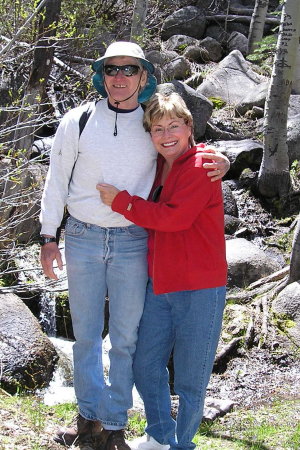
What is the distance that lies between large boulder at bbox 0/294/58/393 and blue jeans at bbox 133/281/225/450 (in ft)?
10.4

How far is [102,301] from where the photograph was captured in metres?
3.67

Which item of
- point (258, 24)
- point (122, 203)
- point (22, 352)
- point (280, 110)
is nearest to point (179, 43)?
point (258, 24)

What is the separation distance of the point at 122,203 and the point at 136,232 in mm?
252

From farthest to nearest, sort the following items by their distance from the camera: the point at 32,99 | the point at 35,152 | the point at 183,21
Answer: the point at 183,21
the point at 35,152
the point at 32,99

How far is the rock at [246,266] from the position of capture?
815 cm

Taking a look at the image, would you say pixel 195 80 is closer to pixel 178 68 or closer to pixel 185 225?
pixel 178 68

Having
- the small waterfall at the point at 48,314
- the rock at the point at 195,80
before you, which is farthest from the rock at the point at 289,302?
the rock at the point at 195,80

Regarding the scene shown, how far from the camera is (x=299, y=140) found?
11852 mm

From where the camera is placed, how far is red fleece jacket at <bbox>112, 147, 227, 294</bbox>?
3.38 meters

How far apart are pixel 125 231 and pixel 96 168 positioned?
14.4 inches

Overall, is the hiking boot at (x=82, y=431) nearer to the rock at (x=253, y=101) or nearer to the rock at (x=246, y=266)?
the rock at (x=246, y=266)

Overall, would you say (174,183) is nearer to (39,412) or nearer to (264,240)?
(39,412)

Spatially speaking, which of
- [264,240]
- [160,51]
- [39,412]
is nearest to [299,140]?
[264,240]

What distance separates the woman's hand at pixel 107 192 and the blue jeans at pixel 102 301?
188 mm
